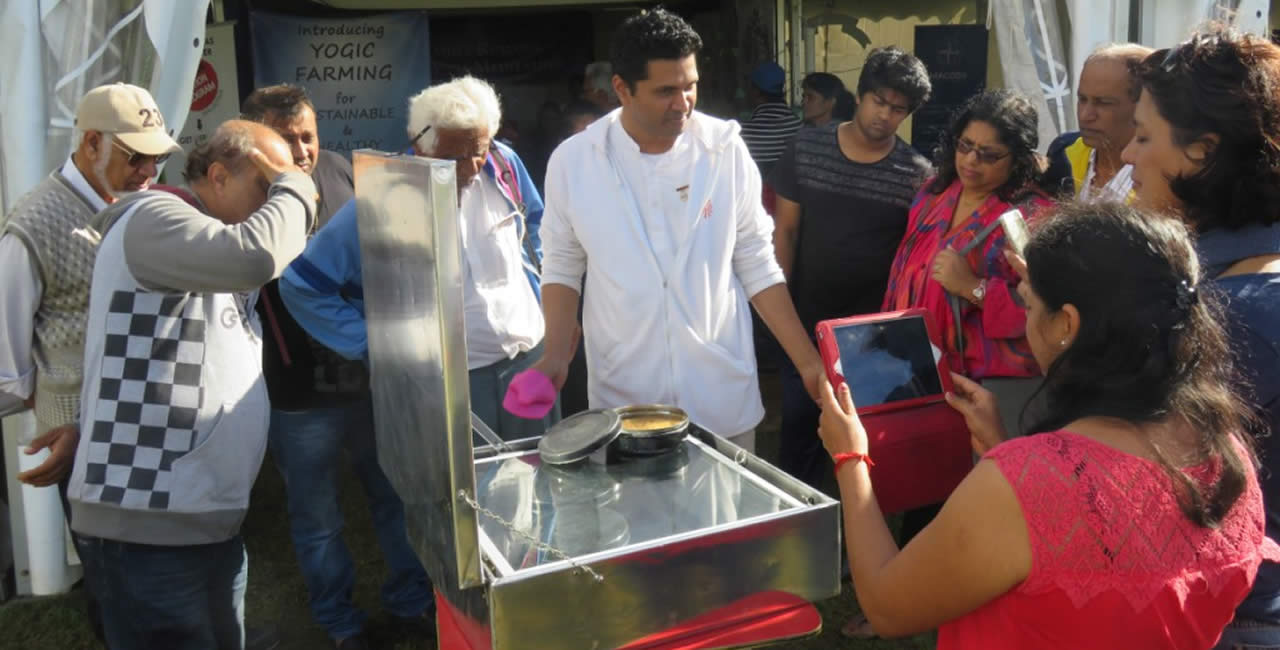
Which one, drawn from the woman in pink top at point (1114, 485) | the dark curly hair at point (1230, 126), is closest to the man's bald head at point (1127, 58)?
the dark curly hair at point (1230, 126)

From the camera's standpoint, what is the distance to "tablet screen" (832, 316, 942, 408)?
2.10m

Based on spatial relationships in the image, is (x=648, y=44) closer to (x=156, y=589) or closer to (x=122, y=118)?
(x=122, y=118)

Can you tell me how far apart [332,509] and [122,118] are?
1.28m

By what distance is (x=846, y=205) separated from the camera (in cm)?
330

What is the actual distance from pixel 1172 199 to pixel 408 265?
1276mm

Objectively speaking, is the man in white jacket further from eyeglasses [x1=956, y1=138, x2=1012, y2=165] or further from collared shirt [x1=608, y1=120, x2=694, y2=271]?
eyeglasses [x1=956, y1=138, x2=1012, y2=165]

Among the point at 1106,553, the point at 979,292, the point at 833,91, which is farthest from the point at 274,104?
the point at 833,91

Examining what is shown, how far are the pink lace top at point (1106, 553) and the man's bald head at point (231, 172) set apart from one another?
1651 millimetres

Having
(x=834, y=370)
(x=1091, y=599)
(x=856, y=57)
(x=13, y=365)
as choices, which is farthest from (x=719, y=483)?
(x=856, y=57)

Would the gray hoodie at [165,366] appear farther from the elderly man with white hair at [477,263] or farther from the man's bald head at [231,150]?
the elderly man with white hair at [477,263]

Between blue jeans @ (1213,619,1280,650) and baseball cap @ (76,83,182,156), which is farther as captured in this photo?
baseball cap @ (76,83,182,156)

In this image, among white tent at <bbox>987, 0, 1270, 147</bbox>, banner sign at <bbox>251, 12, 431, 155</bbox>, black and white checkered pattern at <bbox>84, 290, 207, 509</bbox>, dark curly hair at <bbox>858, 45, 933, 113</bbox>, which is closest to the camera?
black and white checkered pattern at <bbox>84, 290, 207, 509</bbox>

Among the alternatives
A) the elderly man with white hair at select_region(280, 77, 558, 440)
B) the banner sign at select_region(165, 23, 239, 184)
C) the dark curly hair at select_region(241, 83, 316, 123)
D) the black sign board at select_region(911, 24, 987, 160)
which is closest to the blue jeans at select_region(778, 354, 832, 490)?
the elderly man with white hair at select_region(280, 77, 558, 440)

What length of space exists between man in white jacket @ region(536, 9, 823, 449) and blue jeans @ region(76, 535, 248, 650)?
0.88m
